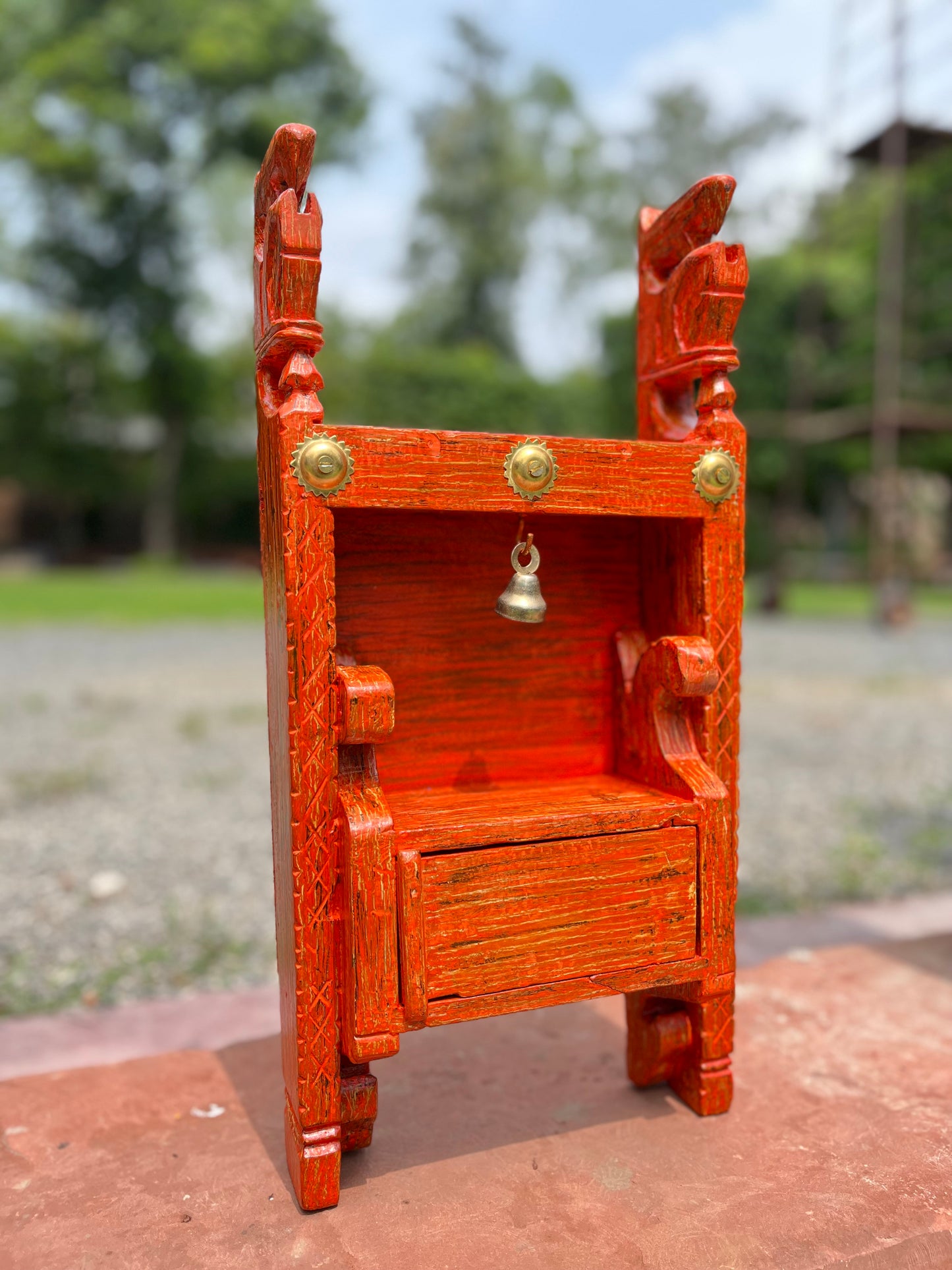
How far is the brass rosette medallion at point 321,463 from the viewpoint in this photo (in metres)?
1.62

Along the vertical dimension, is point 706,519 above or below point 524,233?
below

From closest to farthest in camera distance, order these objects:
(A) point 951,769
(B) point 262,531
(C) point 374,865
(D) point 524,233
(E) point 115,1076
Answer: (C) point 374,865 < (B) point 262,531 < (E) point 115,1076 < (A) point 951,769 < (D) point 524,233

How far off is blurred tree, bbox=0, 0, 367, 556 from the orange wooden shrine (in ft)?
80.1

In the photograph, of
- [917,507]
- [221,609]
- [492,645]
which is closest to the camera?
[492,645]

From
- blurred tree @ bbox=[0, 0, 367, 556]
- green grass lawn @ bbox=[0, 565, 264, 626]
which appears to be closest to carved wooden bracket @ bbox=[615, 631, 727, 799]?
green grass lawn @ bbox=[0, 565, 264, 626]

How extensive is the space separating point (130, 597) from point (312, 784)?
53.4 ft

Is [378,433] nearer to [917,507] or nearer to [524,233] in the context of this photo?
[917,507]

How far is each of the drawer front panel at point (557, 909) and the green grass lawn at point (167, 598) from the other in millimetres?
12229

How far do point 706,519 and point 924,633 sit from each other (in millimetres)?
11084

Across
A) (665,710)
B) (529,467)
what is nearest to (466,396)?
(665,710)

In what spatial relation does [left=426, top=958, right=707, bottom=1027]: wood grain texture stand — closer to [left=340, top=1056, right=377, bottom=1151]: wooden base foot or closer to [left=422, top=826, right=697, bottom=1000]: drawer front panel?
[left=422, top=826, right=697, bottom=1000]: drawer front panel

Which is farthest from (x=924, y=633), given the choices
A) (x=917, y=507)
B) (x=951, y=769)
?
(x=917, y=507)

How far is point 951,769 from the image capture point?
560 centimetres

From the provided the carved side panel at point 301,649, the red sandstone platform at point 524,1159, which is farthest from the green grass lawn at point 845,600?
the carved side panel at point 301,649
